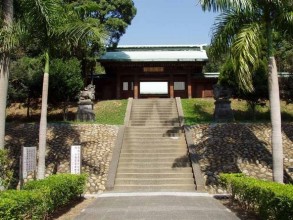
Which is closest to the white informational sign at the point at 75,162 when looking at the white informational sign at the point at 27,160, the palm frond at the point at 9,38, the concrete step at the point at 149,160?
the white informational sign at the point at 27,160

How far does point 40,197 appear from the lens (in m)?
7.69

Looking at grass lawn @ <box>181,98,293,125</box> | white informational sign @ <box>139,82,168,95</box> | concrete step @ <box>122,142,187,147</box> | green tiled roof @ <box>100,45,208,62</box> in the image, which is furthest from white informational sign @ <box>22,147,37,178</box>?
white informational sign @ <box>139,82,168,95</box>

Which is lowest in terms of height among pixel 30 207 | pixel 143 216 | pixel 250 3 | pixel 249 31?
pixel 143 216

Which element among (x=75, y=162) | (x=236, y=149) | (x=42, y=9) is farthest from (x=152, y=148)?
(x=42, y=9)

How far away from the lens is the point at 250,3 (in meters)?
11.2

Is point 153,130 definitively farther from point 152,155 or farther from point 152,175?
point 152,175

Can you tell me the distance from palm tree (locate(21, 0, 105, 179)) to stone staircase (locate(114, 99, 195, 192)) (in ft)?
12.8

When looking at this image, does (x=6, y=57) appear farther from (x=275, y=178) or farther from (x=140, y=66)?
(x=140, y=66)

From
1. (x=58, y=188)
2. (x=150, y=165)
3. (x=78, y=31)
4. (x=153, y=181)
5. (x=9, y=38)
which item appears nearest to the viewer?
(x=58, y=188)

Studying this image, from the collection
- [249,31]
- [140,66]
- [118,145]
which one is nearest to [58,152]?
[118,145]

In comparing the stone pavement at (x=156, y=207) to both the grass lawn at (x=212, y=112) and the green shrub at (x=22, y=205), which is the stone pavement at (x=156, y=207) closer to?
the green shrub at (x=22, y=205)

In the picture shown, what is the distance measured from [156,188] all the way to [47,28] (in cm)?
686

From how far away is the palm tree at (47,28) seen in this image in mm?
12148

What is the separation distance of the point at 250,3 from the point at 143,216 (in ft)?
22.2
